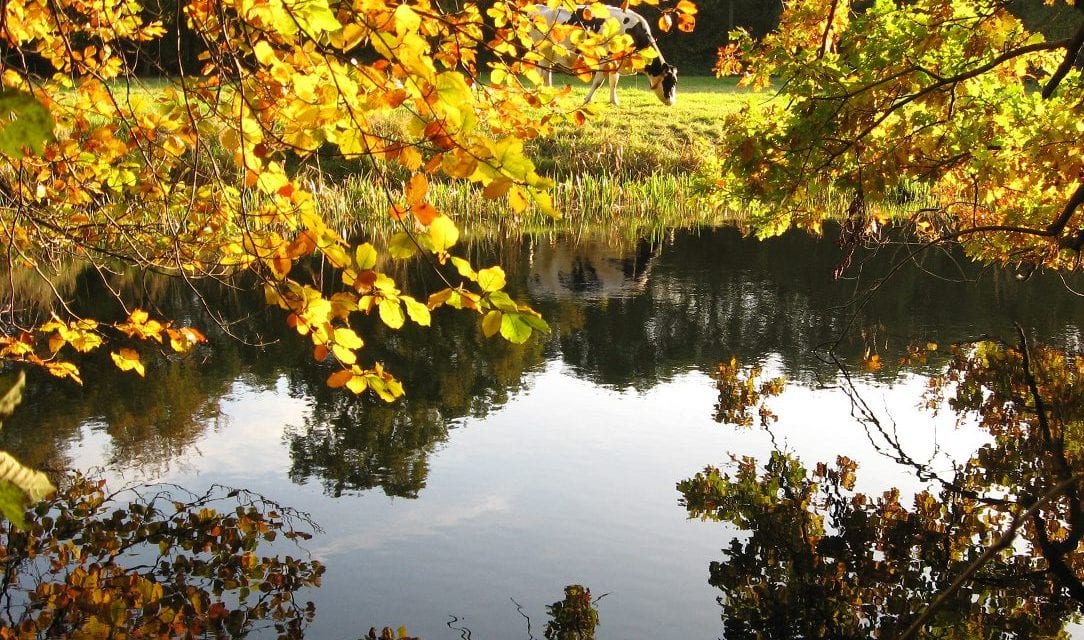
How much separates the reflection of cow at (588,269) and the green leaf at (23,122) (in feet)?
26.5

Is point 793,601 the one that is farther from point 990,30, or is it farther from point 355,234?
point 355,234

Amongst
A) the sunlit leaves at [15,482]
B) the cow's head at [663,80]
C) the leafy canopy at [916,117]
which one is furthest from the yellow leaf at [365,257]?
the cow's head at [663,80]

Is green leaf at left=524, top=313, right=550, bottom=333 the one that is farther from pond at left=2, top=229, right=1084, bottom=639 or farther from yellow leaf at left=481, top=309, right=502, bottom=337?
pond at left=2, top=229, right=1084, bottom=639

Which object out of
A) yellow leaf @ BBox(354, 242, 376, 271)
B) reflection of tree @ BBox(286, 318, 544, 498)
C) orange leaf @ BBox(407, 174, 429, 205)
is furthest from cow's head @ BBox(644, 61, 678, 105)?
orange leaf @ BBox(407, 174, 429, 205)

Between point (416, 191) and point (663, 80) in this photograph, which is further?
point (663, 80)

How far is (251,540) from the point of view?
13.4 ft

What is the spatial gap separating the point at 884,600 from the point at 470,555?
4.99ft

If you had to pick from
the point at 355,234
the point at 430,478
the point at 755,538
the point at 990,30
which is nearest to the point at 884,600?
the point at 755,538

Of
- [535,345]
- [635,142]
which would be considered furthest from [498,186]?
[635,142]

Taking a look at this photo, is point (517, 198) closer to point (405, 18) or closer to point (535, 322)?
point (535, 322)

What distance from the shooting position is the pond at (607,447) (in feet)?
12.0

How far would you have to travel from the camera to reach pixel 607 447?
5207 mm

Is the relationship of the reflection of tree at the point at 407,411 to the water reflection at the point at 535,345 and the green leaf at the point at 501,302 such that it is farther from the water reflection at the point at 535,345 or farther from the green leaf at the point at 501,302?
the green leaf at the point at 501,302

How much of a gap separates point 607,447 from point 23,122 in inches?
179
